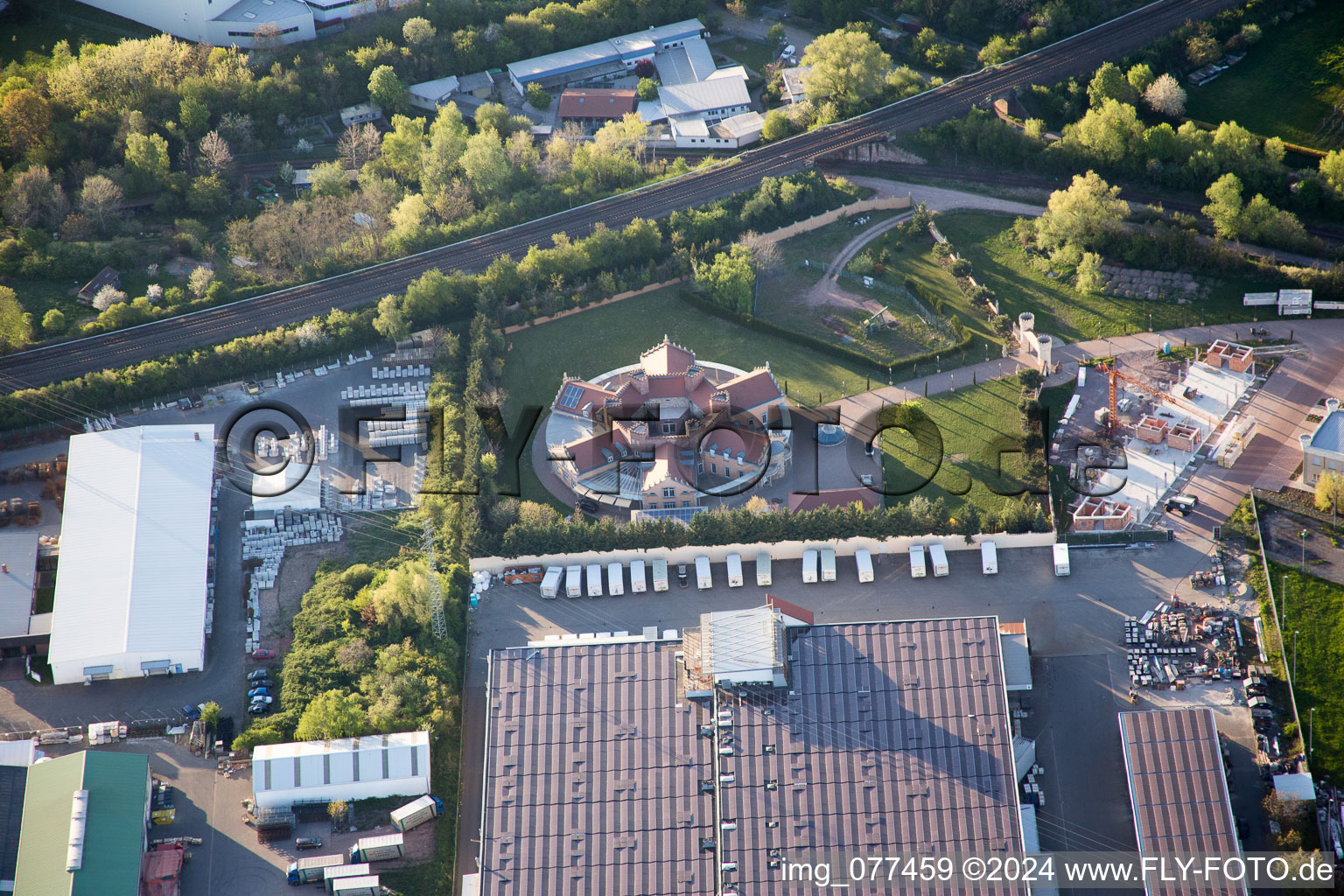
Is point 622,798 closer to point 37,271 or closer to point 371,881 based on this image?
point 371,881

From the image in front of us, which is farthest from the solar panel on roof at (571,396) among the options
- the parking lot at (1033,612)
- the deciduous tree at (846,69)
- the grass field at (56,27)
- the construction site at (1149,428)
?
the grass field at (56,27)

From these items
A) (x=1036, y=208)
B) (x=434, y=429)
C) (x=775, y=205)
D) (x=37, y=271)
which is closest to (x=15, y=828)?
(x=434, y=429)

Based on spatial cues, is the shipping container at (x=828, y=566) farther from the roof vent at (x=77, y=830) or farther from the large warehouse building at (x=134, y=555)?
the roof vent at (x=77, y=830)

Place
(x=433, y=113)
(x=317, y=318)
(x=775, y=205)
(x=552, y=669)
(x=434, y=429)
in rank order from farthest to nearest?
(x=433, y=113)
(x=775, y=205)
(x=317, y=318)
(x=434, y=429)
(x=552, y=669)

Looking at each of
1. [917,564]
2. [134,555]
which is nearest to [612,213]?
[917,564]

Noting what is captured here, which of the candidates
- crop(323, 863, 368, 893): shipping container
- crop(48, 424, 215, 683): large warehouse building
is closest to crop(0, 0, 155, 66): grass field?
crop(48, 424, 215, 683): large warehouse building

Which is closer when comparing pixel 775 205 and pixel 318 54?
pixel 775 205
